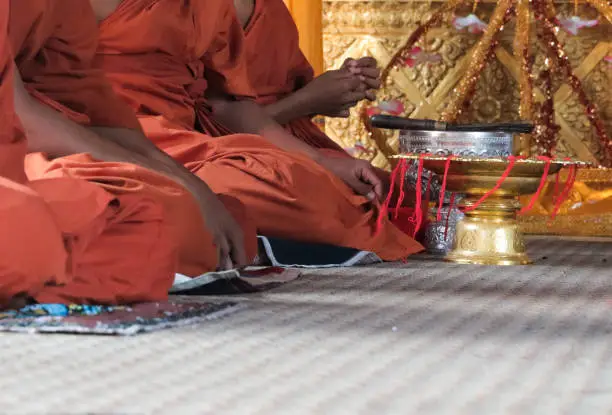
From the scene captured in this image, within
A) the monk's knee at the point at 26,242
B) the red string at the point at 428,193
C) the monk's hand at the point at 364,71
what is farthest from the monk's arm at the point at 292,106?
the monk's knee at the point at 26,242

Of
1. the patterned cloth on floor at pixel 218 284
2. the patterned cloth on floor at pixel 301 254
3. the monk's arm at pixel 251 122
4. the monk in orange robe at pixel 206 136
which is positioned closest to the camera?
the patterned cloth on floor at pixel 218 284

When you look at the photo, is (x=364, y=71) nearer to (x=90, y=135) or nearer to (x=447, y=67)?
(x=90, y=135)

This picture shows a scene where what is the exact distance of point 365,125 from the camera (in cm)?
591

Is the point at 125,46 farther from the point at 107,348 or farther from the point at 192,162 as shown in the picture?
the point at 107,348

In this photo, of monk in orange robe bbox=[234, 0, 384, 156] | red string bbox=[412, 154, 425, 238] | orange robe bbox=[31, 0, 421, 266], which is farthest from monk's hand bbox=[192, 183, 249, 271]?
monk in orange robe bbox=[234, 0, 384, 156]

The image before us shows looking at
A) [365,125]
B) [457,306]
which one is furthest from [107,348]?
[365,125]

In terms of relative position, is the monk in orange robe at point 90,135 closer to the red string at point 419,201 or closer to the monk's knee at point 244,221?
the monk's knee at point 244,221

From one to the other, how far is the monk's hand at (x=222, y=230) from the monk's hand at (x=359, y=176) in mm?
1070

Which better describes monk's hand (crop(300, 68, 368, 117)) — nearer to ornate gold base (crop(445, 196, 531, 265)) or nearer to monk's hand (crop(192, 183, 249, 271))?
ornate gold base (crop(445, 196, 531, 265))

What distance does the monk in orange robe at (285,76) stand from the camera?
4117mm

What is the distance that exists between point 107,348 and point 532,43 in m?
4.47

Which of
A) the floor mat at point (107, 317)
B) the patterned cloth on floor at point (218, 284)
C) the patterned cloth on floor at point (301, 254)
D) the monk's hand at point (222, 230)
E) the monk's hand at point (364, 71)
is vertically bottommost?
the patterned cloth on floor at point (301, 254)

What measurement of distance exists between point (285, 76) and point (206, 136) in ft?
2.66

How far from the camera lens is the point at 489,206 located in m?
3.67
